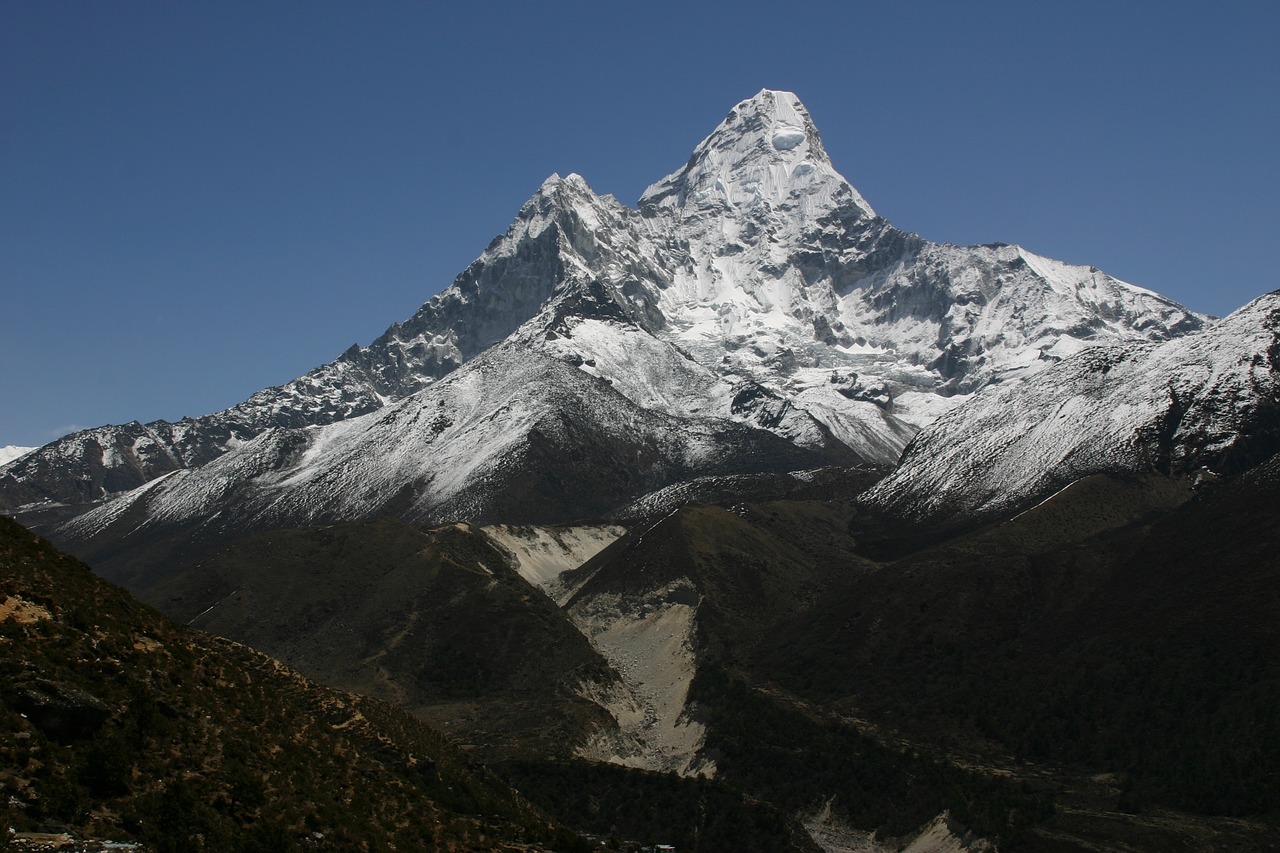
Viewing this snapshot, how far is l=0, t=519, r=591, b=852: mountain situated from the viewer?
44688mm

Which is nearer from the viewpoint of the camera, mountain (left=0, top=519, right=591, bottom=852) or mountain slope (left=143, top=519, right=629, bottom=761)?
mountain (left=0, top=519, right=591, bottom=852)

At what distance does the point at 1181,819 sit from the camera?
96.0m

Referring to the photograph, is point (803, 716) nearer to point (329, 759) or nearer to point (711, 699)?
point (711, 699)

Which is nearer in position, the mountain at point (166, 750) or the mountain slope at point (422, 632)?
the mountain at point (166, 750)

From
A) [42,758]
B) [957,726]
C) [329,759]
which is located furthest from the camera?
[957,726]

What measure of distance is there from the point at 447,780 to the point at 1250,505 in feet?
386

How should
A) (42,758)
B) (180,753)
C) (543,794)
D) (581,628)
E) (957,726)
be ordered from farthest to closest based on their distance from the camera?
(581,628)
(957,726)
(543,794)
(180,753)
(42,758)

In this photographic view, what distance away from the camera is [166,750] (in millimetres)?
49812

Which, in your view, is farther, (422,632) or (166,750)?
(422,632)

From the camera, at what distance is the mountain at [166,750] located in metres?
44.7

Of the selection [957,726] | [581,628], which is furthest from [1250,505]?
[581,628]

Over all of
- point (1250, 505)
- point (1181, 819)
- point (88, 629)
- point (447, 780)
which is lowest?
point (1181, 819)

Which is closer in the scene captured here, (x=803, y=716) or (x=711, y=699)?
(x=803, y=716)

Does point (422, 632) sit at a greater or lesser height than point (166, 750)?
greater
